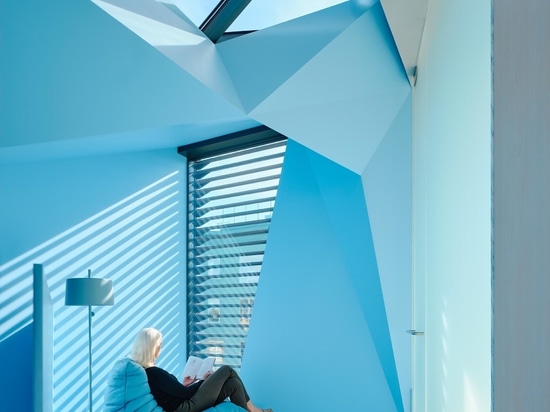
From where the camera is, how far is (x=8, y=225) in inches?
235

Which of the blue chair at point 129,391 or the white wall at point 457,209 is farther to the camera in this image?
the blue chair at point 129,391

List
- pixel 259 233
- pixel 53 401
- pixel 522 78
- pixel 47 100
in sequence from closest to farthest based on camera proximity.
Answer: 1. pixel 522 78
2. pixel 47 100
3. pixel 53 401
4. pixel 259 233

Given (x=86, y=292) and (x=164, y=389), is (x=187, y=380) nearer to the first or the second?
(x=164, y=389)

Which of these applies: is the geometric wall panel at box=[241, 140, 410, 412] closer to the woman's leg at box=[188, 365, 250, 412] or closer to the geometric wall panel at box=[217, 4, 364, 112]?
the woman's leg at box=[188, 365, 250, 412]

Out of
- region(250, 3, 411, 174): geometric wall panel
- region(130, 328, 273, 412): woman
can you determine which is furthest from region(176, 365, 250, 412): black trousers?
region(250, 3, 411, 174): geometric wall panel

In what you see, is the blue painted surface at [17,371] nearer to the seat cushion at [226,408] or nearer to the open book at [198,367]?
the open book at [198,367]

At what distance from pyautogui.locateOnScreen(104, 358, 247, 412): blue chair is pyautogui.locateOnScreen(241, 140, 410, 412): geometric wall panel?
1.64 metres

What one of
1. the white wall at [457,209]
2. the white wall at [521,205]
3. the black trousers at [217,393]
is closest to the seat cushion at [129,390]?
the black trousers at [217,393]

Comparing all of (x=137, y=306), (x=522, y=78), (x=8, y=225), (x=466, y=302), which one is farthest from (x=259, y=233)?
(x=522, y=78)

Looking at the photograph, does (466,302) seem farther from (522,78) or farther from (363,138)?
(363,138)

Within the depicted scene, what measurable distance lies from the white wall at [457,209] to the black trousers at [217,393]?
2441 mm

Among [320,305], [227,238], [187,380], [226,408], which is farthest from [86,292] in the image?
[320,305]

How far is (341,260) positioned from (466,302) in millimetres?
4204

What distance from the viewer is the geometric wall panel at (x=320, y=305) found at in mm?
5742
